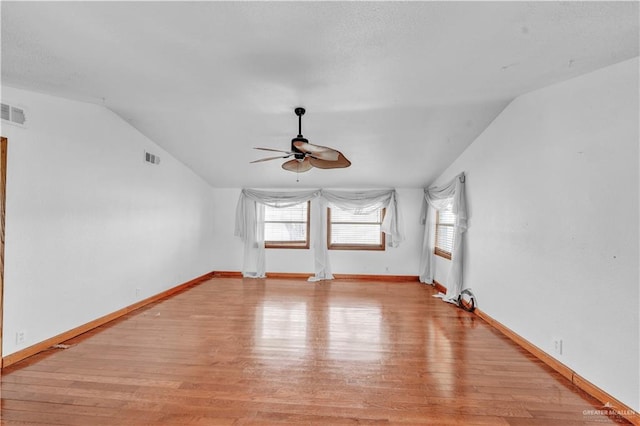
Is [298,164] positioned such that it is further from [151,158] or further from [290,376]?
[151,158]

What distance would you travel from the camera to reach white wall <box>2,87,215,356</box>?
2564mm

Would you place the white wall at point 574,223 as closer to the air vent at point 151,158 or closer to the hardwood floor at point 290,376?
the hardwood floor at point 290,376

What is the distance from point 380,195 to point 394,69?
3.88 m

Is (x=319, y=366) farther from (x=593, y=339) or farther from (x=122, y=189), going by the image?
(x=122, y=189)

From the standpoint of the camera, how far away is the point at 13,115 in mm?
2506

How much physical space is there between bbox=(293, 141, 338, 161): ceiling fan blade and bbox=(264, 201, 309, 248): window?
378 cm

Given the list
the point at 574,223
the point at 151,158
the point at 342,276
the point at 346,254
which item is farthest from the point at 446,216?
the point at 151,158

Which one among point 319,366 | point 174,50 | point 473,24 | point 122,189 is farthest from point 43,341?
point 473,24

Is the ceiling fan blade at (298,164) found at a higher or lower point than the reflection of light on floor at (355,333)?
higher

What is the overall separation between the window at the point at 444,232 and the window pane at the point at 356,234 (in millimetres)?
1253

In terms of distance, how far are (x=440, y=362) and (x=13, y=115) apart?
4516 millimetres

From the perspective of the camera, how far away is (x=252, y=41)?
75.7 inches

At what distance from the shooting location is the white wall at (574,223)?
1.97m

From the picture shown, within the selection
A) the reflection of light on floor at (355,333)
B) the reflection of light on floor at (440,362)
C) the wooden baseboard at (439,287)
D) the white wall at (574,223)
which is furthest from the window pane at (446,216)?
the reflection of light on floor at (440,362)
